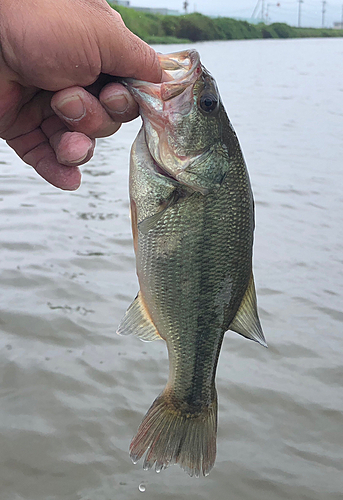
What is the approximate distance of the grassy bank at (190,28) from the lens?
133 feet

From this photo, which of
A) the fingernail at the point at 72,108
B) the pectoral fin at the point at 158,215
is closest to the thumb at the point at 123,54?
the fingernail at the point at 72,108

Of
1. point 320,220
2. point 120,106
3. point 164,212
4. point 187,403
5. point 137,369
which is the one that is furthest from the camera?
point 320,220

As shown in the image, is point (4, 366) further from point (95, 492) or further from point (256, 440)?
point (256, 440)

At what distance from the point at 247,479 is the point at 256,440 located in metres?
0.35

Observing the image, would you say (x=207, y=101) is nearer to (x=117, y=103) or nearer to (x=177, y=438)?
(x=117, y=103)

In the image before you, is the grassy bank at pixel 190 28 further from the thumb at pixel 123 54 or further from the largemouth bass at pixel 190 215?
the largemouth bass at pixel 190 215

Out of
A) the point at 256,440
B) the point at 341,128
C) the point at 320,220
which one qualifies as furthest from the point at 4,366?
the point at 341,128

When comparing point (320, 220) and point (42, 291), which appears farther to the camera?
point (320, 220)

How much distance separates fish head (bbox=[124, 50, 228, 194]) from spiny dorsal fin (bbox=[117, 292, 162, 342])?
23.3 inches

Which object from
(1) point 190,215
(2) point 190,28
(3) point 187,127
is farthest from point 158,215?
(2) point 190,28

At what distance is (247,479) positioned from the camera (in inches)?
131

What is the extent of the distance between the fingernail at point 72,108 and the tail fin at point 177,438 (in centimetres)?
131

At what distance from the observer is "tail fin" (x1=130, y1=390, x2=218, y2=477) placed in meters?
2.35

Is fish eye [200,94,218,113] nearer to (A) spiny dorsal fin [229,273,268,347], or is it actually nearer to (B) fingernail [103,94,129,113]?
(B) fingernail [103,94,129,113]
